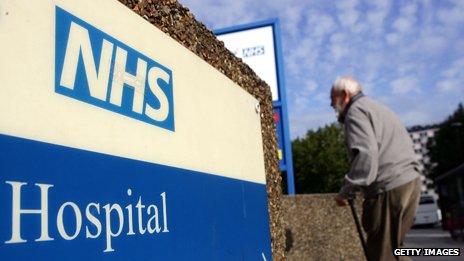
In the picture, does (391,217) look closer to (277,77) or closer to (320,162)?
(277,77)

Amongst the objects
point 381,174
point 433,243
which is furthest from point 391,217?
point 433,243

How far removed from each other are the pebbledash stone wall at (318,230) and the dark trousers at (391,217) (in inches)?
80.2

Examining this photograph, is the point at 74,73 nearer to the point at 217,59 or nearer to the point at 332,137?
the point at 217,59

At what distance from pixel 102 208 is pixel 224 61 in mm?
1812

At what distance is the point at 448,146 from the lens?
41.0 meters

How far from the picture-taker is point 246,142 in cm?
330

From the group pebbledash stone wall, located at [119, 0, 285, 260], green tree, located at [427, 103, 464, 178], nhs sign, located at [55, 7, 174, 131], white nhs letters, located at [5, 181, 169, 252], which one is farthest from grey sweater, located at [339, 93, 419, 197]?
green tree, located at [427, 103, 464, 178]

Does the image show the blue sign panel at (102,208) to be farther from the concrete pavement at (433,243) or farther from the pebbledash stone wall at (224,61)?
the concrete pavement at (433,243)

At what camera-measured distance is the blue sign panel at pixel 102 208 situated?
133cm

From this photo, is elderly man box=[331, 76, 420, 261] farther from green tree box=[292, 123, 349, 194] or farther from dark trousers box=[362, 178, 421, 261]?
green tree box=[292, 123, 349, 194]

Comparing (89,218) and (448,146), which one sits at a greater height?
(448,146)

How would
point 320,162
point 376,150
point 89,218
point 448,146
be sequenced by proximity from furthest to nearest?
point 448,146 < point 320,162 < point 376,150 < point 89,218

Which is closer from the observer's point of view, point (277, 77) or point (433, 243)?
point (277, 77)

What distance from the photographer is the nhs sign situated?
162 cm
